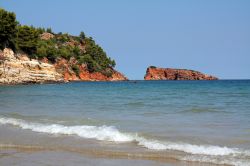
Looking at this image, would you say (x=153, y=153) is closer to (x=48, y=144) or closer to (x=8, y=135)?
(x=48, y=144)

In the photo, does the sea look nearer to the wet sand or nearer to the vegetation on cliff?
the wet sand

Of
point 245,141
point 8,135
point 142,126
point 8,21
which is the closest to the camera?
point 245,141

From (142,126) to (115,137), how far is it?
306cm

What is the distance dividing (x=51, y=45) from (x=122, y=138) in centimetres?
10181

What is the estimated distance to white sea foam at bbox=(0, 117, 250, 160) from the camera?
418 inches

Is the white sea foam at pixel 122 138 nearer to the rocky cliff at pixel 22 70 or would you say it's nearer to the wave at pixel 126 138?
the wave at pixel 126 138

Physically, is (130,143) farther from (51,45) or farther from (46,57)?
(51,45)

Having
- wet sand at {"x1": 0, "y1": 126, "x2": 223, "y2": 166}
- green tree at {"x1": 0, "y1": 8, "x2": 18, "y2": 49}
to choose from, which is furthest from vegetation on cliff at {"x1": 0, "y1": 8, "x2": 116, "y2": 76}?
wet sand at {"x1": 0, "y1": 126, "x2": 223, "y2": 166}

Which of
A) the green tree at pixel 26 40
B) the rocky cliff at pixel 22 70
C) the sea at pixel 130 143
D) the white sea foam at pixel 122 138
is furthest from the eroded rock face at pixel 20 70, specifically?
the sea at pixel 130 143

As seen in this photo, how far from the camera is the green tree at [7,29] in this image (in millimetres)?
71062

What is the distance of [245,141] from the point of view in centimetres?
1222

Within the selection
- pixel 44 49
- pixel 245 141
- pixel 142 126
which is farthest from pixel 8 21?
pixel 245 141

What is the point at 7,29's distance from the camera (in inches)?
2842

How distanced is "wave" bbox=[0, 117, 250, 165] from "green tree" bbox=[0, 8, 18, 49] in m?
56.2
